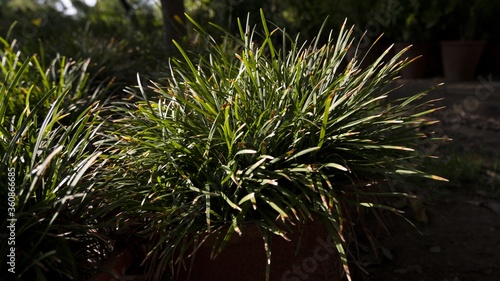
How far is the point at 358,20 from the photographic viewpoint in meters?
7.09

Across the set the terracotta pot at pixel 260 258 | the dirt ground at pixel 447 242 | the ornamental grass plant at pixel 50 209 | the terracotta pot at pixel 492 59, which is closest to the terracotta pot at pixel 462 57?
the terracotta pot at pixel 492 59

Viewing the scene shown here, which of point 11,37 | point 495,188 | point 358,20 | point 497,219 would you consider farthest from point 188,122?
point 358,20

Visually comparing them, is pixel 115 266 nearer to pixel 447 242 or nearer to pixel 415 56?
pixel 447 242

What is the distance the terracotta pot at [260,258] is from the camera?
2105mm

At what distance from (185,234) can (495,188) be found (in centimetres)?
254

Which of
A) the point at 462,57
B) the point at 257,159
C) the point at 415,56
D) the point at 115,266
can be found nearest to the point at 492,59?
the point at 462,57

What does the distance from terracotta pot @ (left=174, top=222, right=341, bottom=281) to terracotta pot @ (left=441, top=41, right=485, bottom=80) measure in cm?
518

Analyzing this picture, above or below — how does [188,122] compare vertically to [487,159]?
above

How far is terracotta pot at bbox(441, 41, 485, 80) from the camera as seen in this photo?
679cm

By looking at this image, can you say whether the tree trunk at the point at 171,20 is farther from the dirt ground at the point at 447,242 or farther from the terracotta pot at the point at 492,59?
the terracotta pot at the point at 492,59

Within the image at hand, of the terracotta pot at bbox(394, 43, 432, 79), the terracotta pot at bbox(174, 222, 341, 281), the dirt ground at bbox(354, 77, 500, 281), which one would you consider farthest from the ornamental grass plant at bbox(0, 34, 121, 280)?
the terracotta pot at bbox(394, 43, 432, 79)

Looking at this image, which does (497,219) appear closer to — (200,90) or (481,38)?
(200,90)

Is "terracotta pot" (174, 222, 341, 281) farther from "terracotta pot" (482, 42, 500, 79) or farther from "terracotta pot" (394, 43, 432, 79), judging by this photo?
"terracotta pot" (482, 42, 500, 79)

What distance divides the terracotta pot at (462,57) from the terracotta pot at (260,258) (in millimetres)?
5178
